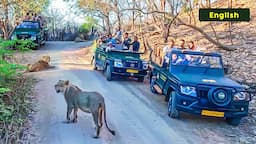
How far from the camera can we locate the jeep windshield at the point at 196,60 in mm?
11805

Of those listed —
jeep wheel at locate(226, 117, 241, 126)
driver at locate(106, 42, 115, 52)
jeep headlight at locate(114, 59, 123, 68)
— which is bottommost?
jeep wheel at locate(226, 117, 241, 126)

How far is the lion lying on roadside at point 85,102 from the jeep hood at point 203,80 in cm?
248

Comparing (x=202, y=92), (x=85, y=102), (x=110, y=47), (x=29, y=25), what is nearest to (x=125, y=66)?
(x=110, y=47)

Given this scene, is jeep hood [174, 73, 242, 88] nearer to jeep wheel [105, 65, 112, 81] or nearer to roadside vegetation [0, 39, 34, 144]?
roadside vegetation [0, 39, 34, 144]

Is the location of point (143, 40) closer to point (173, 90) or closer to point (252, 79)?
point (252, 79)

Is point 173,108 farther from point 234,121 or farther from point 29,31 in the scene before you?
point 29,31

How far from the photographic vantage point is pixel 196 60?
1191 cm

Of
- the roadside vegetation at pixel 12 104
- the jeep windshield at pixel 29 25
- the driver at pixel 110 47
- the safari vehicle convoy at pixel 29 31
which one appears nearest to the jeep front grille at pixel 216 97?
the roadside vegetation at pixel 12 104

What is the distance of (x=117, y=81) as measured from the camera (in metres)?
16.1

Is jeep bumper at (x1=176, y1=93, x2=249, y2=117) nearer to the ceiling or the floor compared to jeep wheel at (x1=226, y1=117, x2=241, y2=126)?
nearer to the ceiling

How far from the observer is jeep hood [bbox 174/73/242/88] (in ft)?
33.6

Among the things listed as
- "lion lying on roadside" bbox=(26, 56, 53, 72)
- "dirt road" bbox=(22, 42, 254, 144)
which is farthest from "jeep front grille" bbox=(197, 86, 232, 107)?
"lion lying on roadside" bbox=(26, 56, 53, 72)

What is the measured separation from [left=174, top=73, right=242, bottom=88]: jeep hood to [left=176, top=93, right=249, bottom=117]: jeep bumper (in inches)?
15.5

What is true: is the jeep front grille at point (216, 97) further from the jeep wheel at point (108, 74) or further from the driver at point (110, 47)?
the driver at point (110, 47)
